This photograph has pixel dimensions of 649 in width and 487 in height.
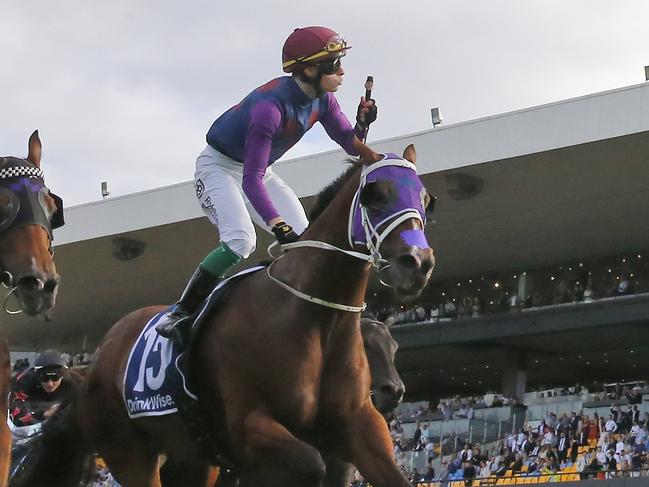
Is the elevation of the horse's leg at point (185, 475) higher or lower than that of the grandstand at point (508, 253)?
lower

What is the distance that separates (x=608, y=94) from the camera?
1862cm

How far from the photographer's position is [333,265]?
215 inches

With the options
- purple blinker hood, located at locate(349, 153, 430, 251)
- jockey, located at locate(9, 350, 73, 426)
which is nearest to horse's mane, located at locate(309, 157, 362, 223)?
purple blinker hood, located at locate(349, 153, 430, 251)

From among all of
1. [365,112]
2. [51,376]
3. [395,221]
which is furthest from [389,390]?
[51,376]

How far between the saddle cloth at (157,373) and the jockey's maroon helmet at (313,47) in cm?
105

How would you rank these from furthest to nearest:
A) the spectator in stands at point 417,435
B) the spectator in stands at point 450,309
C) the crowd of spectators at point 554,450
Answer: the spectator in stands at point 450,309 < the spectator in stands at point 417,435 < the crowd of spectators at point 554,450

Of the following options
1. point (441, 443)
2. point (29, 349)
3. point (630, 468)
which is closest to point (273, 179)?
point (630, 468)

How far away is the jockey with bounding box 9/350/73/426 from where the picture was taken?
24.6 feet

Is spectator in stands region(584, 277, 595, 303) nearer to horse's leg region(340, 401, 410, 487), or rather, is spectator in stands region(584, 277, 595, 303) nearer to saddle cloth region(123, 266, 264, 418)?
saddle cloth region(123, 266, 264, 418)

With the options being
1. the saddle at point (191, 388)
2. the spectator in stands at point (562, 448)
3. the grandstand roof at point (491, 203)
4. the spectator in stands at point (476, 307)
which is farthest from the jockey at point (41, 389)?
the spectator in stands at point (476, 307)

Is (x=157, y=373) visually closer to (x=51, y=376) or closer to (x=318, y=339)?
(x=318, y=339)

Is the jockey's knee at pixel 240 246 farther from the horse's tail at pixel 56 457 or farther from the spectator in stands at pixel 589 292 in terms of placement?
the spectator in stands at pixel 589 292

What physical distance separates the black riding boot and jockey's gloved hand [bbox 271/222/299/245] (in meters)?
0.46

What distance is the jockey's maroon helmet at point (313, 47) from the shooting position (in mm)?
5945
